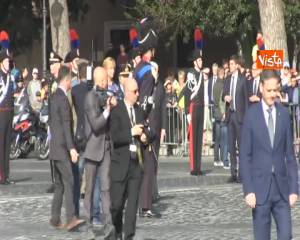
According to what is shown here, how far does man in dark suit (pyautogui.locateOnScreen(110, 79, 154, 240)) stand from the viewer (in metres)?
12.0

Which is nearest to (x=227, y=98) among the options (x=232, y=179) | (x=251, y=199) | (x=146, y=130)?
(x=232, y=179)

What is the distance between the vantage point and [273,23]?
2284 cm

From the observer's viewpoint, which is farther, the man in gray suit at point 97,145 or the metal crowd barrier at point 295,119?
the metal crowd barrier at point 295,119

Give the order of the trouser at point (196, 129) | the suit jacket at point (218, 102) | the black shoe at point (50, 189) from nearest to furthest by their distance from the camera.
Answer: the black shoe at point (50, 189) → the trouser at point (196, 129) → the suit jacket at point (218, 102)

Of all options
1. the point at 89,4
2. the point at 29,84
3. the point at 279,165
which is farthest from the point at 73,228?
the point at 89,4

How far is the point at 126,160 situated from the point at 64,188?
1.79 m

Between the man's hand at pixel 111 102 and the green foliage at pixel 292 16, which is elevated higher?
the green foliage at pixel 292 16

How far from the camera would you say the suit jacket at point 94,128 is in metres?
12.6

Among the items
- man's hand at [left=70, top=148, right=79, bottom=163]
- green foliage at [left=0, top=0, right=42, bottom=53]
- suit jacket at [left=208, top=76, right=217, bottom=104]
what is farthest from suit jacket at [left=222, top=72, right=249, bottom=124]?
green foliage at [left=0, top=0, right=42, bottom=53]

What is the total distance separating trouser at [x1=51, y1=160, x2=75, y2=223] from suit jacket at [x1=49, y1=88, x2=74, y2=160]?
105 millimetres

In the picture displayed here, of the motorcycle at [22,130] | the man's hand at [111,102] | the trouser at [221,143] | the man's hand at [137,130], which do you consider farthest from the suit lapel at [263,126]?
the motorcycle at [22,130]

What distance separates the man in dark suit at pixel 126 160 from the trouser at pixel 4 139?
7006 millimetres

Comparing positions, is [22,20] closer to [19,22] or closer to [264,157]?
[19,22]

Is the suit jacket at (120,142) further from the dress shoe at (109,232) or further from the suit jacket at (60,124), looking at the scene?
the suit jacket at (60,124)
